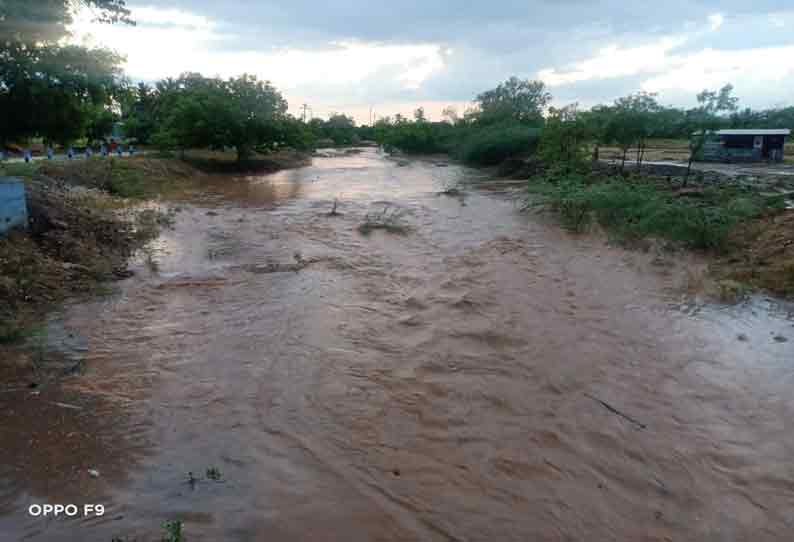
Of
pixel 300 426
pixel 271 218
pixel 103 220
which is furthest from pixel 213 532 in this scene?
pixel 271 218

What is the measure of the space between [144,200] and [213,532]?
18.5 metres

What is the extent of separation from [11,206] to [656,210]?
14.2 m

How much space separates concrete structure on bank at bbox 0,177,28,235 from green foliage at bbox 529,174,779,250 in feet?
44.0

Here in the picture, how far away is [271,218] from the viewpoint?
17250mm

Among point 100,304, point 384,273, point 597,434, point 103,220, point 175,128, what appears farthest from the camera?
point 175,128

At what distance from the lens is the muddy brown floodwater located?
12.4 ft

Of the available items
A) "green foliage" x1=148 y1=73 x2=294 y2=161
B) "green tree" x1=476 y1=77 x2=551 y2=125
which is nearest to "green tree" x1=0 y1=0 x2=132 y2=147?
"green foliage" x1=148 y1=73 x2=294 y2=161

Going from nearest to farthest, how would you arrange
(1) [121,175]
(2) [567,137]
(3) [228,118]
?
(1) [121,175] → (2) [567,137] → (3) [228,118]

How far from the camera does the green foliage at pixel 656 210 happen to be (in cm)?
1259

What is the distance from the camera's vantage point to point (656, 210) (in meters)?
13.7

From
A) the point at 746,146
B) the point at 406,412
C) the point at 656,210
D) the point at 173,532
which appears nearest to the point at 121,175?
the point at 656,210

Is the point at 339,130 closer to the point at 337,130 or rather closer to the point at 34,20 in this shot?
the point at 337,130

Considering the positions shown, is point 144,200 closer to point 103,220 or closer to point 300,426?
point 103,220

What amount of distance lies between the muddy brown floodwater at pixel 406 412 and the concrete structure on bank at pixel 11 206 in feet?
6.51
